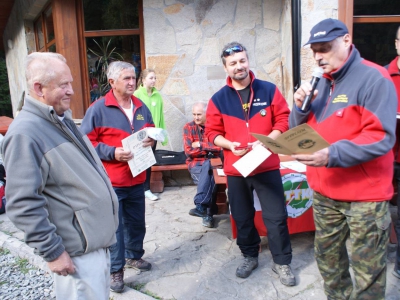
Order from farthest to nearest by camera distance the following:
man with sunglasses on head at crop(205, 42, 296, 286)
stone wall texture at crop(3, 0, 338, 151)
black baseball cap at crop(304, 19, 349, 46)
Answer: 1. stone wall texture at crop(3, 0, 338, 151)
2. man with sunglasses on head at crop(205, 42, 296, 286)
3. black baseball cap at crop(304, 19, 349, 46)

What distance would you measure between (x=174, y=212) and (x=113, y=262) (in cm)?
180

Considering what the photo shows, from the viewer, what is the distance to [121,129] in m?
2.90

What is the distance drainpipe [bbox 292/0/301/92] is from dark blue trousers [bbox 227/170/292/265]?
211 centimetres

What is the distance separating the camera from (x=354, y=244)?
2.04 metres

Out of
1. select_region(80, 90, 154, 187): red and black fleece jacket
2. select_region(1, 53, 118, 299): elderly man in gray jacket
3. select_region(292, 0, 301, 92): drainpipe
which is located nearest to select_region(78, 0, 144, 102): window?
select_region(292, 0, 301, 92): drainpipe

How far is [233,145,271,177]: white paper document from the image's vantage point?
2.57 meters

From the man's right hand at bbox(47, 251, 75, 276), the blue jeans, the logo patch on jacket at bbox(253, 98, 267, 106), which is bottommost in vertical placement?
the blue jeans

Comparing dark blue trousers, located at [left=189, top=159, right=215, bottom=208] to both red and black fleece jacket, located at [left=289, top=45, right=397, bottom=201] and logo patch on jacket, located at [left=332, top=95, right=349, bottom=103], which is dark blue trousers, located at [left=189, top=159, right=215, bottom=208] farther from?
logo patch on jacket, located at [left=332, top=95, right=349, bottom=103]

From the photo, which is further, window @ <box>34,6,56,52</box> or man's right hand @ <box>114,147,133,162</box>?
window @ <box>34,6,56,52</box>

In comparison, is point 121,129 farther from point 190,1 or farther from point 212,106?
point 190,1

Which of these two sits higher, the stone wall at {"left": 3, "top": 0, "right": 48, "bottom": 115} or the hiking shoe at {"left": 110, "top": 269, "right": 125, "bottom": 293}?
the stone wall at {"left": 3, "top": 0, "right": 48, "bottom": 115}

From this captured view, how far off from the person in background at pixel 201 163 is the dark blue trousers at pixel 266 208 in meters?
1.10

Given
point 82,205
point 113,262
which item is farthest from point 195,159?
point 82,205

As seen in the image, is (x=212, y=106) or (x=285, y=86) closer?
(x=212, y=106)
